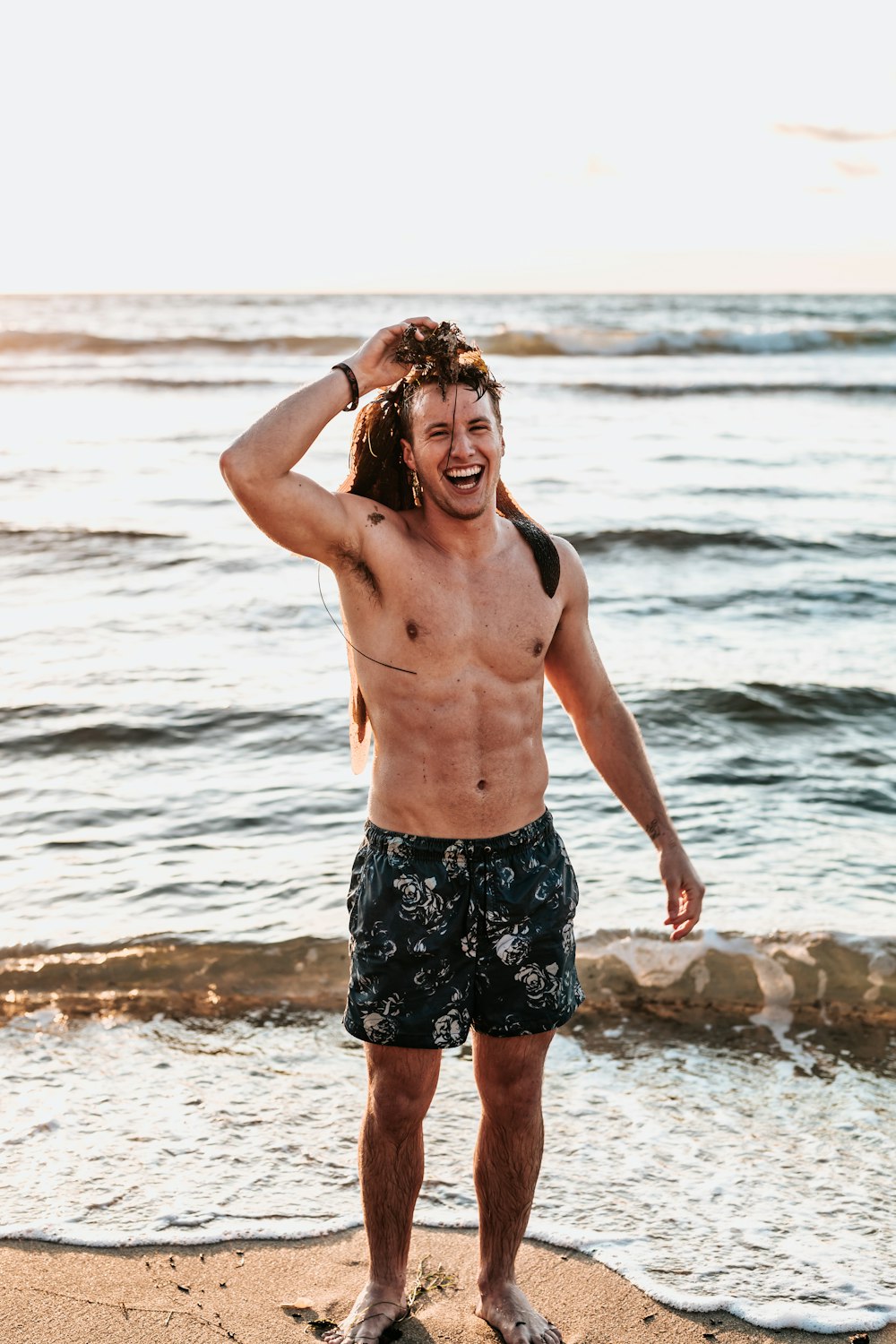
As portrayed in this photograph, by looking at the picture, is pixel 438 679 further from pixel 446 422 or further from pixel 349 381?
pixel 349 381

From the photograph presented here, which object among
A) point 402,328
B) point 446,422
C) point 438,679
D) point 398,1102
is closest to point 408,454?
point 446,422

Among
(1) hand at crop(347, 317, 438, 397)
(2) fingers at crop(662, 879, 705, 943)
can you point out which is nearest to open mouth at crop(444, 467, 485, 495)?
(1) hand at crop(347, 317, 438, 397)

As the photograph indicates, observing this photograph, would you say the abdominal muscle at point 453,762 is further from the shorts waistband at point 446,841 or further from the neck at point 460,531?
the neck at point 460,531

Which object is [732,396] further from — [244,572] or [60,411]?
[244,572]

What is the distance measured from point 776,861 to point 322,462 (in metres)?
14.5

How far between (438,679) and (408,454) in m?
0.55

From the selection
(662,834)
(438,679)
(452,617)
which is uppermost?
(452,617)

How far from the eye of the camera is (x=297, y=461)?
9.42 ft

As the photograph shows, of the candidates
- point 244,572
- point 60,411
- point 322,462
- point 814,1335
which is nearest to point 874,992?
point 814,1335

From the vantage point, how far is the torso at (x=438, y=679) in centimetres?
312

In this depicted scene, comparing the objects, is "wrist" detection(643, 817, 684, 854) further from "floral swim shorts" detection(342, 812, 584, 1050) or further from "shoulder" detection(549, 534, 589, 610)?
"shoulder" detection(549, 534, 589, 610)

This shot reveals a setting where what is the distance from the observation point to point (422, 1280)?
343 cm

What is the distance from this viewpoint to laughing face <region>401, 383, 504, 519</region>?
3.08 metres

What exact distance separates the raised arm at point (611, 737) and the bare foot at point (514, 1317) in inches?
37.8
